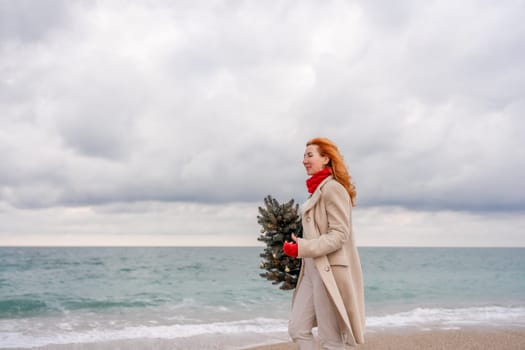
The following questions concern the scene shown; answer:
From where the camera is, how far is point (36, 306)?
15.4m

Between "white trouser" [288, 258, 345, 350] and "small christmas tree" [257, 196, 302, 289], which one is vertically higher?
"small christmas tree" [257, 196, 302, 289]

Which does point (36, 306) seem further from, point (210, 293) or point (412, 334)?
point (412, 334)

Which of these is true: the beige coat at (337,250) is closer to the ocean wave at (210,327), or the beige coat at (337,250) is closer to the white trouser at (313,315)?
the white trouser at (313,315)

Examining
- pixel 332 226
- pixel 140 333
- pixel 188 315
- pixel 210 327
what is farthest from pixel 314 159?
pixel 188 315

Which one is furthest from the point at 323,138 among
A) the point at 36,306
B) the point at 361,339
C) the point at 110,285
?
the point at 110,285

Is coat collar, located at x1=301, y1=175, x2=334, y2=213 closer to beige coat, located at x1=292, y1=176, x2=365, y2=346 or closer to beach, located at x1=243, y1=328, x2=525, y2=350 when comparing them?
beige coat, located at x1=292, y1=176, x2=365, y2=346

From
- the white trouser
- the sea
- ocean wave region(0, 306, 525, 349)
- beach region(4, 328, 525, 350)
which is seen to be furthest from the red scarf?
ocean wave region(0, 306, 525, 349)

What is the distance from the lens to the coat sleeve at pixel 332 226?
3217 mm

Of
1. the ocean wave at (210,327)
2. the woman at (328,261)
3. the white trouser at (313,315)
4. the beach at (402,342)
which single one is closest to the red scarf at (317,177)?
the woman at (328,261)

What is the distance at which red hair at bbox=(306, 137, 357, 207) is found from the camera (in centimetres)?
349

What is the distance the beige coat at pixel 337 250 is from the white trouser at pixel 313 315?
0.08 meters

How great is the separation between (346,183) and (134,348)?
5.87m

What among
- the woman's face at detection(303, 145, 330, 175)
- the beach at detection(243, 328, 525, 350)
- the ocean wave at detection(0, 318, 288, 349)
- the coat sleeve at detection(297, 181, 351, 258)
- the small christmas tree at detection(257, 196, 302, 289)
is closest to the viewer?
the coat sleeve at detection(297, 181, 351, 258)

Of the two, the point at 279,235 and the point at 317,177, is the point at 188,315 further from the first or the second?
the point at 317,177
